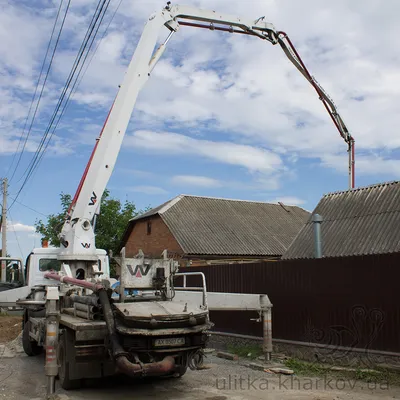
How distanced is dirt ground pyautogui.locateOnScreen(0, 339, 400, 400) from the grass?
159 cm

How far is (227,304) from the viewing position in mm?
11141

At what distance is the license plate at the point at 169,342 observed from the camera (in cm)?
693

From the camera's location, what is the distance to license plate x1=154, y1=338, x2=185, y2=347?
22.7ft

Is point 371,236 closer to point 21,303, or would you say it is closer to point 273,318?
point 273,318

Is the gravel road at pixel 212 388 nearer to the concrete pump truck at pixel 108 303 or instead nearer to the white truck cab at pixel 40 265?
the concrete pump truck at pixel 108 303

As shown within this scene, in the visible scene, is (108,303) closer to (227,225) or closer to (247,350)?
(247,350)

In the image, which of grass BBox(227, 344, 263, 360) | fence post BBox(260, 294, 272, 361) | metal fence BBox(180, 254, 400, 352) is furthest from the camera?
grass BBox(227, 344, 263, 360)

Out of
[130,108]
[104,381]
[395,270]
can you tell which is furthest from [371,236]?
[104,381]

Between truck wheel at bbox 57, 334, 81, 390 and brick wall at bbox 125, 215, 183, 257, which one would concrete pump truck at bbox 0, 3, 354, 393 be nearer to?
truck wheel at bbox 57, 334, 81, 390

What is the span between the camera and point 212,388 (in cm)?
824

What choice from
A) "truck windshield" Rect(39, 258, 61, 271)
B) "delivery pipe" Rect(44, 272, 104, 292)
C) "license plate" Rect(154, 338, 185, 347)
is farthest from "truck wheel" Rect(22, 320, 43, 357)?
"license plate" Rect(154, 338, 185, 347)

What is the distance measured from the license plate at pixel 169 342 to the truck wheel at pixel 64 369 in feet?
6.21

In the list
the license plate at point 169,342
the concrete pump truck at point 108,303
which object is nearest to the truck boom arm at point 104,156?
the concrete pump truck at point 108,303

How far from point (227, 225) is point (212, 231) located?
1659mm
